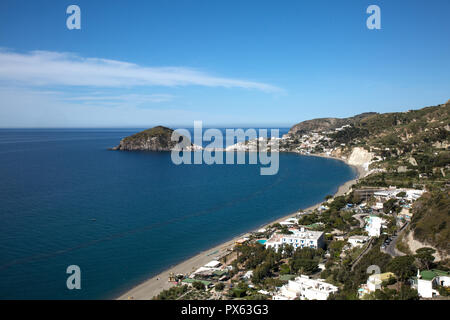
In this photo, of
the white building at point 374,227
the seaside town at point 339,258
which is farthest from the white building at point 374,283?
the white building at point 374,227

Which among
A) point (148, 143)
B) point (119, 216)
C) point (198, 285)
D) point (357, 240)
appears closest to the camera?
point (198, 285)

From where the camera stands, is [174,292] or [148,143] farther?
[148,143]

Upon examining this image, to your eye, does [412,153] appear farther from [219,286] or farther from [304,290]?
[219,286]

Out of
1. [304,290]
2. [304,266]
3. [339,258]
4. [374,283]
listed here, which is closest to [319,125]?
[339,258]

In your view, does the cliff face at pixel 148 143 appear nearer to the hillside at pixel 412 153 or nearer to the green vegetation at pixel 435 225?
the hillside at pixel 412 153
